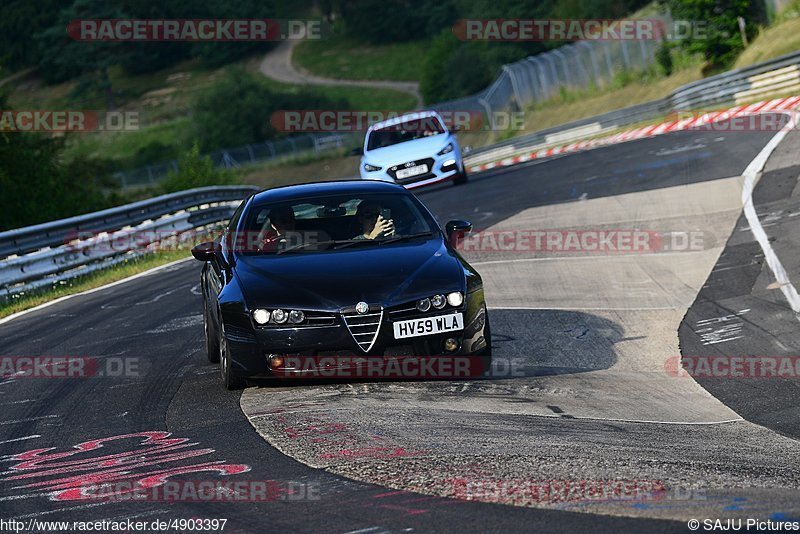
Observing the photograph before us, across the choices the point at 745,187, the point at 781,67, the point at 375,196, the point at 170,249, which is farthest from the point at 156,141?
the point at 375,196

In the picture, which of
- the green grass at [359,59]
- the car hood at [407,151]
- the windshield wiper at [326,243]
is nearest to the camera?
the windshield wiper at [326,243]

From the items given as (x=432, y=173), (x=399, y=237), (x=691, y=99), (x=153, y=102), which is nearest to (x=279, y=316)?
(x=399, y=237)

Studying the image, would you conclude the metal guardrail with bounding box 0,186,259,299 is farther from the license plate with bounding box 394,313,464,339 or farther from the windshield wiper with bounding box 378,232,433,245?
the license plate with bounding box 394,313,464,339

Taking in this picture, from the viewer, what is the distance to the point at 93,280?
18516mm

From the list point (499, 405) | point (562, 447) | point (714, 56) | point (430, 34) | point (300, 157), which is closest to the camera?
point (562, 447)

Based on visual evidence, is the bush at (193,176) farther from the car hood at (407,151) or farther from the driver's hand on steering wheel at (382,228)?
the driver's hand on steering wheel at (382,228)

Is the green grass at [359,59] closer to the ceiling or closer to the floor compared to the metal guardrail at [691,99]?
closer to the ceiling

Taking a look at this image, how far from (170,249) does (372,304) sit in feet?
49.6

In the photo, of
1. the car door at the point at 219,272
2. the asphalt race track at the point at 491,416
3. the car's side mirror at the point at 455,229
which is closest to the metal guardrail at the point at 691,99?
the asphalt race track at the point at 491,416

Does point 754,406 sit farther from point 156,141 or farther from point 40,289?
point 156,141

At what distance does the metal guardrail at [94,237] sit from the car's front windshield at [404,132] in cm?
346

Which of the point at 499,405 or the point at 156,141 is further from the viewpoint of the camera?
the point at 156,141

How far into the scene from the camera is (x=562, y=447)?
625cm

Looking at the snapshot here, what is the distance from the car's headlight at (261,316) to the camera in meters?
8.06
